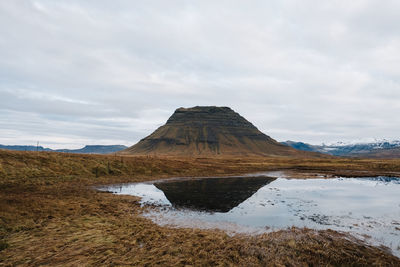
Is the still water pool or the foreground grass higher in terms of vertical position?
Answer: the foreground grass

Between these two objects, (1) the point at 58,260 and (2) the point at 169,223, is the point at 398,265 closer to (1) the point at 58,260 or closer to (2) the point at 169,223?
(2) the point at 169,223

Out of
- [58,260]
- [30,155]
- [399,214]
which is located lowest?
[399,214]

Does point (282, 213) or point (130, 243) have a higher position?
point (130, 243)

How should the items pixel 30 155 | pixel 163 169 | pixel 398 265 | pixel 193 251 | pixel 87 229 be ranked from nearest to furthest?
pixel 398 265 < pixel 193 251 < pixel 87 229 < pixel 30 155 < pixel 163 169

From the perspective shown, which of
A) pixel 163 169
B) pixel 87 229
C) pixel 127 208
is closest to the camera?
pixel 87 229

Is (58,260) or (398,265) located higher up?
(58,260)

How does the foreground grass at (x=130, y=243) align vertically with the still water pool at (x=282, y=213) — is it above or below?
above

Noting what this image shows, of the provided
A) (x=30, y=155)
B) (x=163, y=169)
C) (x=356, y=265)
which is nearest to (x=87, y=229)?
(x=356, y=265)

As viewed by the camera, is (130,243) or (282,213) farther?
(282,213)

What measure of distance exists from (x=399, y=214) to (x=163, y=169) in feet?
143

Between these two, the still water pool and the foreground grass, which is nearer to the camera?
the foreground grass

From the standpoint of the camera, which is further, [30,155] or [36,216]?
[30,155]

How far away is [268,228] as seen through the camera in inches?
656

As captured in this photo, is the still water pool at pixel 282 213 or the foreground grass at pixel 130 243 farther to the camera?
the still water pool at pixel 282 213
